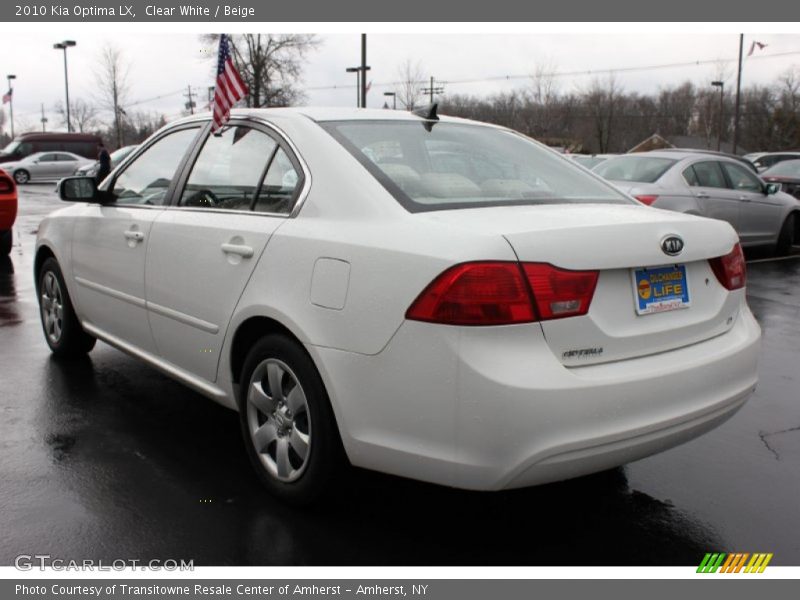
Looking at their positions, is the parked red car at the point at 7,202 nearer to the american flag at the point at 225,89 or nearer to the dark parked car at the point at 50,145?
the american flag at the point at 225,89

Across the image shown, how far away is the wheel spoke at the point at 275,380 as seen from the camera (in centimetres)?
325

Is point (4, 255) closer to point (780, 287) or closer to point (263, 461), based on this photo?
point (263, 461)

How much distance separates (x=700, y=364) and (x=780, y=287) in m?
6.93

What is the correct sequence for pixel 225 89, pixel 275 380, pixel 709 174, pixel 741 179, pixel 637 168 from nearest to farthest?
1. pixel 275 380
2. pixel 225 89
3. pixel 637 168
4. pixel 709 174
5. pixel 741 179

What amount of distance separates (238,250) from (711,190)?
8.70 metres

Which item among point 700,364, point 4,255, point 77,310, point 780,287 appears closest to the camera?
point 700,364

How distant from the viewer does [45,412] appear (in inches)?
178

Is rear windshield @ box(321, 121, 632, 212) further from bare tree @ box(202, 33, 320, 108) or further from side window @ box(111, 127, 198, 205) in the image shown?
bare tree @ box(202, 33, 320, 108)

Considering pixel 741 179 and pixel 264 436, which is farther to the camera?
pixel 741 179

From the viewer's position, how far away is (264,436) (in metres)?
3.38

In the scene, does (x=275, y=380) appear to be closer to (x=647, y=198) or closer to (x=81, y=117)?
(x=647, y=198)

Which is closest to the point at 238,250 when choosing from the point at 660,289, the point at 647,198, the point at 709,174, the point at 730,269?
the point at 660,289
